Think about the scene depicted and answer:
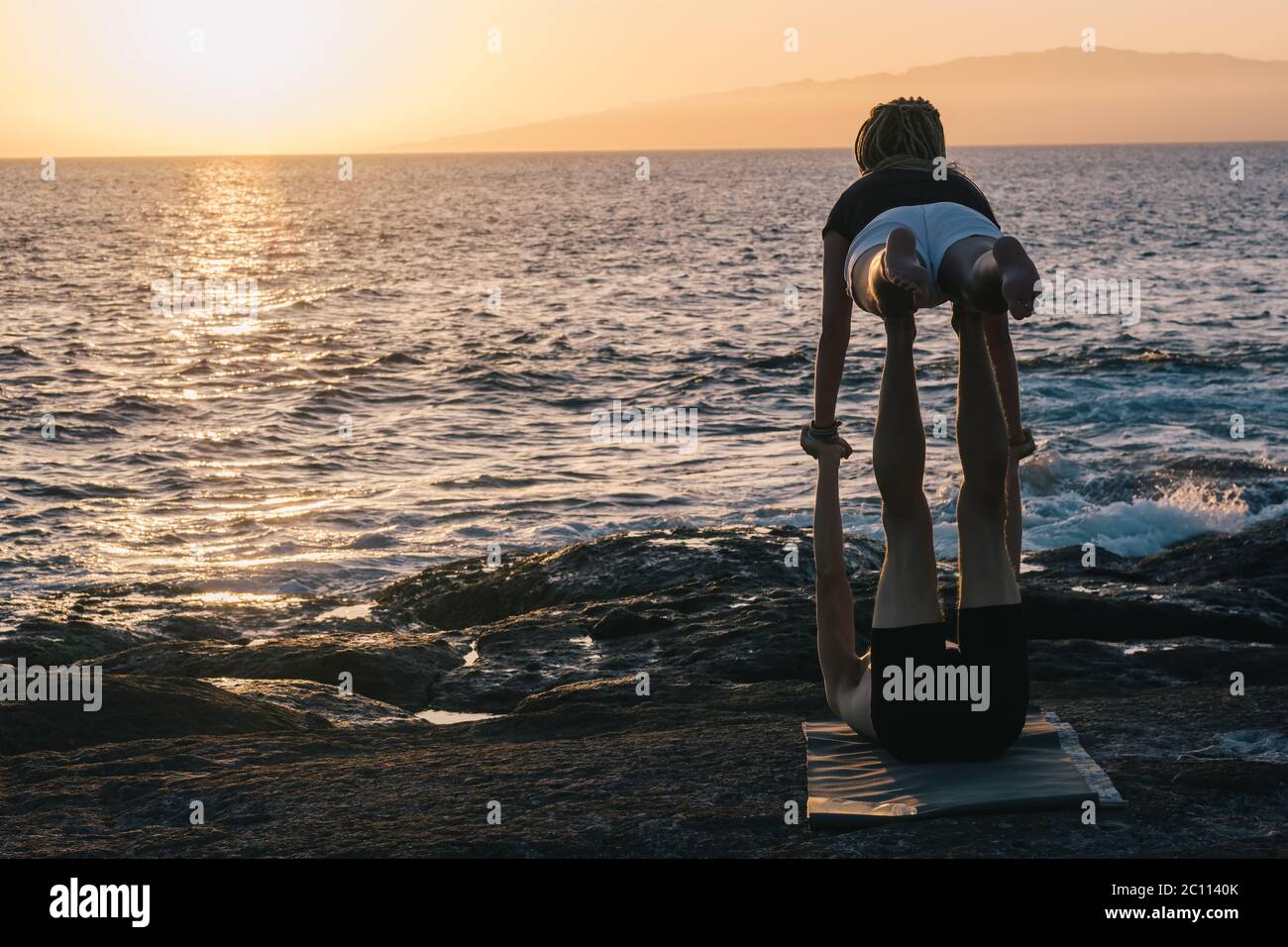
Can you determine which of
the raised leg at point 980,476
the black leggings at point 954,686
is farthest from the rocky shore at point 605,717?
the raised leg at point 980,476

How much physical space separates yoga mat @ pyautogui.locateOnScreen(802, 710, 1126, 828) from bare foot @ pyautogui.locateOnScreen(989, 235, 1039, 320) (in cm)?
Result: 159

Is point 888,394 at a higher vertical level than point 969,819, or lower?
higher

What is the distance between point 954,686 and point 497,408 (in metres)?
20.9

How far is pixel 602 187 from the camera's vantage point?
154375 mm

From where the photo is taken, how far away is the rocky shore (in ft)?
14.5

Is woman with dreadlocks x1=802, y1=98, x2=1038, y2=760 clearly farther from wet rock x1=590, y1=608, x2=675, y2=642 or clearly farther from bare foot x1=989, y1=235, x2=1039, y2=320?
wet rock x1=590, y1=608, x2=675, y2=642

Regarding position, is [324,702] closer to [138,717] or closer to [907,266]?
[138,717]

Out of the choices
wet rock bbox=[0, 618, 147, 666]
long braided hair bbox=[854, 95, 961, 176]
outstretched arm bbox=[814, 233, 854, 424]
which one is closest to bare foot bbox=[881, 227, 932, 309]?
outstretched arm bbox=[814, 233, 854, 424]

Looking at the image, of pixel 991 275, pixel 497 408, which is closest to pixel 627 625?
pixel 991 275

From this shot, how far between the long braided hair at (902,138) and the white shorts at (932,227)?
47 centimetres

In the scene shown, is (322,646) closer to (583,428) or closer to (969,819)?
(969,819)

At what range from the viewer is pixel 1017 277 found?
3822 mm
